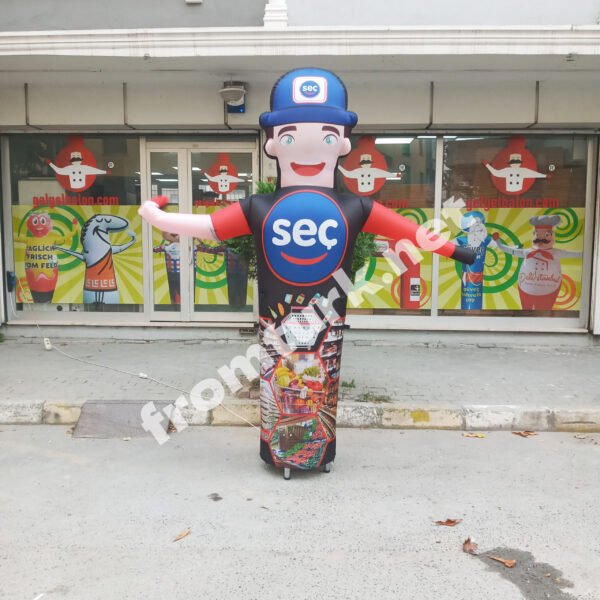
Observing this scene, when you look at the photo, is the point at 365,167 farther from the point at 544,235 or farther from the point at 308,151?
the point at 308,151

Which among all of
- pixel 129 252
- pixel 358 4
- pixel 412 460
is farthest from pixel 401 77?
pixel 412 460

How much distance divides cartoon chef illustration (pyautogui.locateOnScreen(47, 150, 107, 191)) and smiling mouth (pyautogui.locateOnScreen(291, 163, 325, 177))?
523 centimetres

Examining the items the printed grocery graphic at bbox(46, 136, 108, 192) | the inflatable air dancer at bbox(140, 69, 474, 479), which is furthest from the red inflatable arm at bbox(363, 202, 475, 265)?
the printed grocery graphic at bbox(46, 136, 108, 192)

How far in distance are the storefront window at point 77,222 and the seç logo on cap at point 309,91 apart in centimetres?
498

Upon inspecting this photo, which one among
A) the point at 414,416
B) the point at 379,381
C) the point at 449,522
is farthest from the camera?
the point at 379,381

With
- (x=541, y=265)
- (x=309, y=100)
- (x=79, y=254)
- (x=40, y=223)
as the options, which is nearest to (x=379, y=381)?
(x=309, y=100)

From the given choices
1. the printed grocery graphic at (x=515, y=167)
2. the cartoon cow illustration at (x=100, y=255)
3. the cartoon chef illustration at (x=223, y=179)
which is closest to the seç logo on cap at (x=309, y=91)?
the cartoon chef illustration at (x=223, y=179)

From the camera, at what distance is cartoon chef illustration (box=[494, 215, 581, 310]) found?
7.84 m

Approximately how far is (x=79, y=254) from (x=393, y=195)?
4.62 m

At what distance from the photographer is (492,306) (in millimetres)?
7980

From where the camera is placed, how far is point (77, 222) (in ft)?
26.6

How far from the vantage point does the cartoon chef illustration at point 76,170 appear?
8039 millimetres

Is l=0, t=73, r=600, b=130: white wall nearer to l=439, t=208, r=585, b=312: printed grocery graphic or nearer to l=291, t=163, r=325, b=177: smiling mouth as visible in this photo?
l=439, t=208, r=585, b=312: printed grocery graphic

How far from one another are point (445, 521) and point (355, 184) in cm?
537
